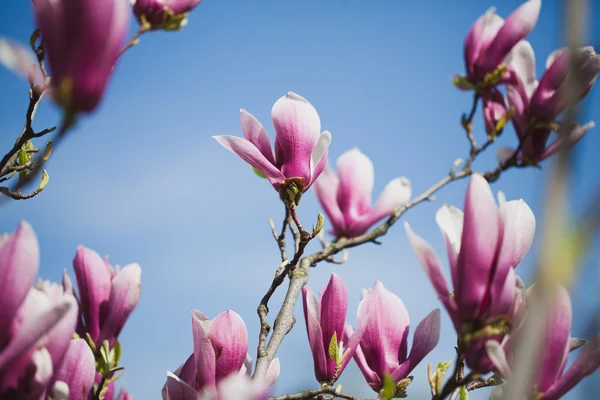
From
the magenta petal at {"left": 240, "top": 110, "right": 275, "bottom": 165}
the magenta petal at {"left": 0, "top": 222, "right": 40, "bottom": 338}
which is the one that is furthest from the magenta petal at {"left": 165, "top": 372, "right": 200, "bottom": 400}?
the magenta petal at {"left": 240, "top": 110, "right": 275, "bottom": 165}

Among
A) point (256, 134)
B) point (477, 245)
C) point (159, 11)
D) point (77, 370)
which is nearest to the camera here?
point (477, 245)

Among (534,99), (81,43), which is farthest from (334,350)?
(534,99)

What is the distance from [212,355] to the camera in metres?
0.97

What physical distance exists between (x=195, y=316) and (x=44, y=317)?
1.34 ft

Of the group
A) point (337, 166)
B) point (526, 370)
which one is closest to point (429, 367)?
point (526, 370)

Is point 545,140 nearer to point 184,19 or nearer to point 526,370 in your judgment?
point 184,19

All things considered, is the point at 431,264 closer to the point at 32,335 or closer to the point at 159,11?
the point at 32,335

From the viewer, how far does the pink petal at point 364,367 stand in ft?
4.10

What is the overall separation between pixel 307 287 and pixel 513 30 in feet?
3.10

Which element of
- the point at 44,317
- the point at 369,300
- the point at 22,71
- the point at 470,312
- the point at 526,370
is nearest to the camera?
the point at 526,370

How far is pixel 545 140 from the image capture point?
62.4 inches

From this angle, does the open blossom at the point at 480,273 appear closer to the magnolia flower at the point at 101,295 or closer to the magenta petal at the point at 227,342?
the magenta petal at the point at 227,342

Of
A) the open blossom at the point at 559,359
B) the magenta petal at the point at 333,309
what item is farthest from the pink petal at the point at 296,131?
the open blossom at the point at 559,359

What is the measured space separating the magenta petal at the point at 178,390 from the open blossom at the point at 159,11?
71 cm
